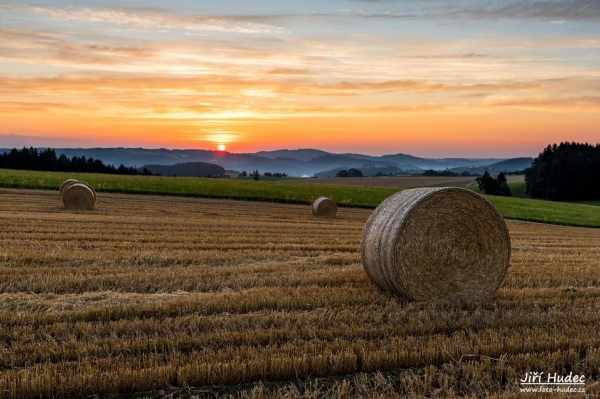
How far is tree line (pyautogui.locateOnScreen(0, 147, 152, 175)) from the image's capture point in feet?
251

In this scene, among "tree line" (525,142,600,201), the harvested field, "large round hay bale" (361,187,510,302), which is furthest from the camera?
"tree line" (525,142,600,201)

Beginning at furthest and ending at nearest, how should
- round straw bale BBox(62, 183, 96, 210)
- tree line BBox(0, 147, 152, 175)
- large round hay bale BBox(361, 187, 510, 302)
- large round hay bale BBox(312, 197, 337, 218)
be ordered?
tree line BBox(0, 147, 152, 175) → large round hay bale BBox(312, 197, 337, 218) → round straw bale BBox(62, 183, 96, 210) → large round hay bale BBox(361, 187, 510, 302)

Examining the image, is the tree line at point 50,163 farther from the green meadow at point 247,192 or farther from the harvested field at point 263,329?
the harvested field at point 263,329

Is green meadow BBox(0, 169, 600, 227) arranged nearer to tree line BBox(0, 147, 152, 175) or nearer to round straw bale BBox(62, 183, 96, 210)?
round straw bale BBox(62, 183, 96, 210)

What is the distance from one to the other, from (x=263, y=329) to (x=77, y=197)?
2070 cm

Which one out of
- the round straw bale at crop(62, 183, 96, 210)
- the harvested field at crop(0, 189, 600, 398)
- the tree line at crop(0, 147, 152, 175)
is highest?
the tree line at crop(0, 147, 152, 175)

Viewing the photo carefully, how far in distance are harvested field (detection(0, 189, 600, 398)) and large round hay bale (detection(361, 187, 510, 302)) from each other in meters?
0.39

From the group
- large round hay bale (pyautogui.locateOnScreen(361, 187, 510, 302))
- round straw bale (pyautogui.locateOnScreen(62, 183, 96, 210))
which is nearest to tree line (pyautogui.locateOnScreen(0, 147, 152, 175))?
round straw bale (pyautogui.locateOnScreen(62, 183, 96, 210))

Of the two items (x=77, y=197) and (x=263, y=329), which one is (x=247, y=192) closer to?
(x=77, y=197)

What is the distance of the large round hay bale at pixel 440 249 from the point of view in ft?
30.0

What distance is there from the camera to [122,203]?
29.7 metres

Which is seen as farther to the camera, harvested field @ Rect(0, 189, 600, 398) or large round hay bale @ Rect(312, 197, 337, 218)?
large round hay bale @ Rect(312, 197, 337, 218)

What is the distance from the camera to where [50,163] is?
78.3 meters

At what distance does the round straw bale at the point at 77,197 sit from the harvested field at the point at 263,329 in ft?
41.7
